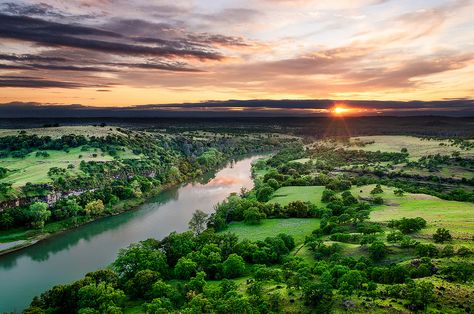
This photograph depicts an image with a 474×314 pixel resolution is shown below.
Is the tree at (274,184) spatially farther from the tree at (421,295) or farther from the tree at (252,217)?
the tree at (421,295)

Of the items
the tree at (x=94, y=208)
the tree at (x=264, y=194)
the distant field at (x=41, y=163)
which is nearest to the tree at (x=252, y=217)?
the tree at (x=264, y=194)

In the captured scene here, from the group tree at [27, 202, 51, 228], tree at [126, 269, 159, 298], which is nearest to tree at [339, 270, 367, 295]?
tree at [126, 269, 159, 298]

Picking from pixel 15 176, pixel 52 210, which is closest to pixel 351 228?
pixel 52 210

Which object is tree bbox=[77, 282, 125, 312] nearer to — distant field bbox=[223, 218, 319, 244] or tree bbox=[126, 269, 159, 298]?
tree bbox=[126, 269, 159, 298]

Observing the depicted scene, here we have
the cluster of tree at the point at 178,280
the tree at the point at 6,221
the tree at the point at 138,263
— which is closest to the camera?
the cluster of tree at the point at 178,280

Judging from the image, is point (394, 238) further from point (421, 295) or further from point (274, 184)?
point (274, 184)

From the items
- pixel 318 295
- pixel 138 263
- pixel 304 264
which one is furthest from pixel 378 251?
pixel 138 263

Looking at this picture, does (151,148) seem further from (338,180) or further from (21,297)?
(21,297)
